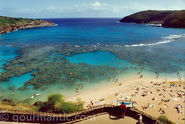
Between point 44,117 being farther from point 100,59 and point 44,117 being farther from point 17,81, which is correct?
point 100,59

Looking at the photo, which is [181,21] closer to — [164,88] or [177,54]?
[177,54]

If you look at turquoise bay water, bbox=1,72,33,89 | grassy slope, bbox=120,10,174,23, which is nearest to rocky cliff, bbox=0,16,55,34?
turquoise bay water, bbox=1,72,33,89

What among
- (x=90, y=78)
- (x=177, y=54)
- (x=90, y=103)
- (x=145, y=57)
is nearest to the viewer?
(x=90, y=103)

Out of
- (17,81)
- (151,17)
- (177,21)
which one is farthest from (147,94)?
(151,17)

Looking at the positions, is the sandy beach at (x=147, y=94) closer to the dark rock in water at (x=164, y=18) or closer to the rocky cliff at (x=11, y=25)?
the rocky cliff at (x=11, y=25)

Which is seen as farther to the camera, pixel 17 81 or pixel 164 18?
pixel 164 18

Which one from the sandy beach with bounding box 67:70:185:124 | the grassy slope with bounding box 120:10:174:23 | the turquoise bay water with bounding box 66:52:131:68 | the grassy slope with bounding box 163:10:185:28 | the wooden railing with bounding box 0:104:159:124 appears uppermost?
the grassy slope with bounding box 120:10:174:23

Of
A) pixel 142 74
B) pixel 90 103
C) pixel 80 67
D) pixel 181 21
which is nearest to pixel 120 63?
pixel 142 74

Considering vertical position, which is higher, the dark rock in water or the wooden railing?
the dark rock in water

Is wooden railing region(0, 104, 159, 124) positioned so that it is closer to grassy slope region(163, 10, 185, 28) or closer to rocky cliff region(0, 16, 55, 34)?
rocky cliff region(0, 16, 55, 34)
